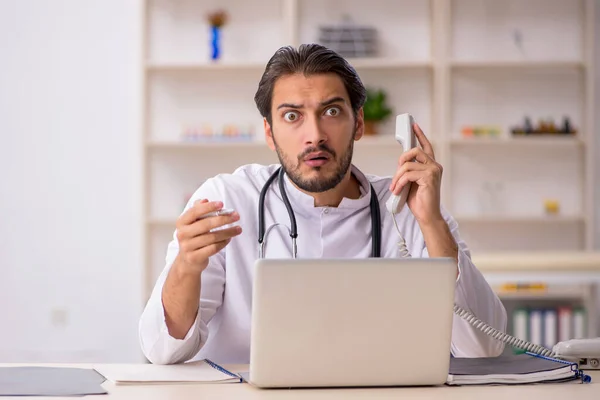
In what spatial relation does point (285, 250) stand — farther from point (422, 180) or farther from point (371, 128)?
point (371, 128)

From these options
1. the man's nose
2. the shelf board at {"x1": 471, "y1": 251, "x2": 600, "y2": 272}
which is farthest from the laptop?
the shelf board at {"x1": 471, "y1": 251, "x2": 600, "y2": 272}

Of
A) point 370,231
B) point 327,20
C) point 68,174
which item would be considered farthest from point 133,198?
point 370,231

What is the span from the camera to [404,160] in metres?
1.78

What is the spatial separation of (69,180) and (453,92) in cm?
236

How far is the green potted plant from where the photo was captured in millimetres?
4793

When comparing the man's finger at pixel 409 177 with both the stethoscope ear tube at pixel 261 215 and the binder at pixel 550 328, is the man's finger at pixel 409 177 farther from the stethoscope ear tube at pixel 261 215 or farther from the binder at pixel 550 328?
the binder at pixel 550 328

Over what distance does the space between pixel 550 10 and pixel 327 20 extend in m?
1.32

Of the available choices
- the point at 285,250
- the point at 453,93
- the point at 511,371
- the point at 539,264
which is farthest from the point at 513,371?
the point at 453,93

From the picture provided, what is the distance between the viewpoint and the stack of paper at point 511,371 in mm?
1449

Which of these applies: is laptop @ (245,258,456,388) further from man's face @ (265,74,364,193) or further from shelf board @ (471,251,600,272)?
shelf board @ (471,251,600,272)

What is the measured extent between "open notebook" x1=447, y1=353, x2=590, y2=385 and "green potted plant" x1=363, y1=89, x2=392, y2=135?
3.26 metres

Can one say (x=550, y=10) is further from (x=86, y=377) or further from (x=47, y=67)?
(x=86, y=377)

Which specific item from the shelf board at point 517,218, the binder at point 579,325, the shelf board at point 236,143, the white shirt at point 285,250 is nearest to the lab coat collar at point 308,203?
the white shirt at point 285,250

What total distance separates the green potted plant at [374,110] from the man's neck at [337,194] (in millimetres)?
2661
